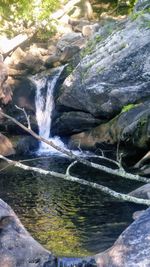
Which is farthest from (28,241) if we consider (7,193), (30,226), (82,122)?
(82,122)

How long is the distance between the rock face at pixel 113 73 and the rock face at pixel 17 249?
10.6m

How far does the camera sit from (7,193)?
47.9 feet

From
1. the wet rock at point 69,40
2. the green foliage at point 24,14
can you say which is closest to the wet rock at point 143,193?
the wet rock at point 69,40

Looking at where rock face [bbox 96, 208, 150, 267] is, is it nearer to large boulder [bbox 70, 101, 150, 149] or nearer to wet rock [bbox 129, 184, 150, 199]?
wet rock [bbox 129, 184, 150, 199]

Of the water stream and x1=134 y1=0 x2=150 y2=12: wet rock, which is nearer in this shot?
the water stream

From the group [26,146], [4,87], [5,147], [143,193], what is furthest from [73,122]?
[143,193]

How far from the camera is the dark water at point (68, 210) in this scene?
10.3m

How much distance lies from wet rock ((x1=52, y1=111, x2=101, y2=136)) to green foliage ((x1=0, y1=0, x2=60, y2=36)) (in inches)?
273

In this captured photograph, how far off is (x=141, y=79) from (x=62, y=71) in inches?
Result: 244

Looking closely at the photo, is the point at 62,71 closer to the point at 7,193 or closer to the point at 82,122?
the point at 82,122

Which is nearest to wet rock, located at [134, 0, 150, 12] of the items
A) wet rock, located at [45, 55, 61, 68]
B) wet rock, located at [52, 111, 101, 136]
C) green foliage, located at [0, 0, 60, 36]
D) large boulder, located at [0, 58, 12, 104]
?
wet rock, located at [52, 111, 101, 136]

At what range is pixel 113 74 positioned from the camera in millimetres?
18953

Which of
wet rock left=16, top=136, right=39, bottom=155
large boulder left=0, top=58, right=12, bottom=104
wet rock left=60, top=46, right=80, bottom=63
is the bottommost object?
wet rock left=16, top=136, right=39, bottom=155

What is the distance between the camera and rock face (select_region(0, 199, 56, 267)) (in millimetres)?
7239
